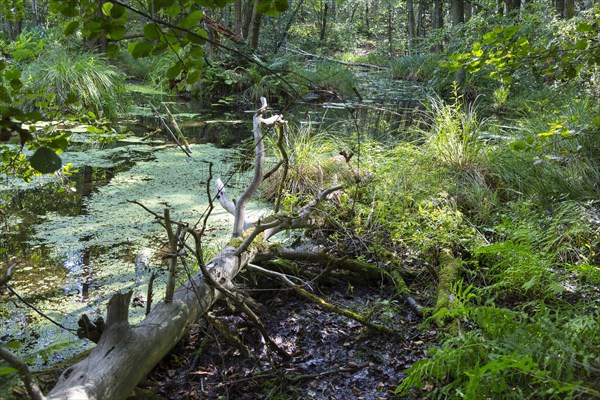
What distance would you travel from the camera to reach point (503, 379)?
1.38 meters

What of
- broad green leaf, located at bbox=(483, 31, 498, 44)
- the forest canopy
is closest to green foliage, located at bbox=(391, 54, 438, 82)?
the forest canopy

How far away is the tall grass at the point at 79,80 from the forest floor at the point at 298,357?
17.7 ft

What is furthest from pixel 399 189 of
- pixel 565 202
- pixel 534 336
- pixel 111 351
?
pixel 111 351

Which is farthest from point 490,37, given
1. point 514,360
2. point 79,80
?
point 79,80

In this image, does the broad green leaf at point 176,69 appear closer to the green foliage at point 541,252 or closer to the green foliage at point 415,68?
the green foliage at point 541,252

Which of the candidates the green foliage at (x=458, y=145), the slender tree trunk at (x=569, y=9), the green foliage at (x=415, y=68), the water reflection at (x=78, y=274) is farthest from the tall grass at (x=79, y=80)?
the green foliage at (x=415, y=68)

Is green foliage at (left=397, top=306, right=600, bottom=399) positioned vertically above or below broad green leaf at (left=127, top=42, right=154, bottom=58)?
below

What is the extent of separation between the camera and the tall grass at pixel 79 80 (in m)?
6.91

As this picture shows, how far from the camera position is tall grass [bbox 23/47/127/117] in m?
6.91

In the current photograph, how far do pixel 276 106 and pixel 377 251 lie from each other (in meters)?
7.03

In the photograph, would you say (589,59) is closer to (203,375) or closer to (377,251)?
(377,251)

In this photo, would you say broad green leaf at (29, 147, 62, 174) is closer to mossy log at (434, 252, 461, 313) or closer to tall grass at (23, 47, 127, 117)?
mossy log at (434, 252, 461, 313)

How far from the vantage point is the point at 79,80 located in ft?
23.6

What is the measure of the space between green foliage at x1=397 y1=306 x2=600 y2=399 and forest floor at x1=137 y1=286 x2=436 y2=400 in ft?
0.95
